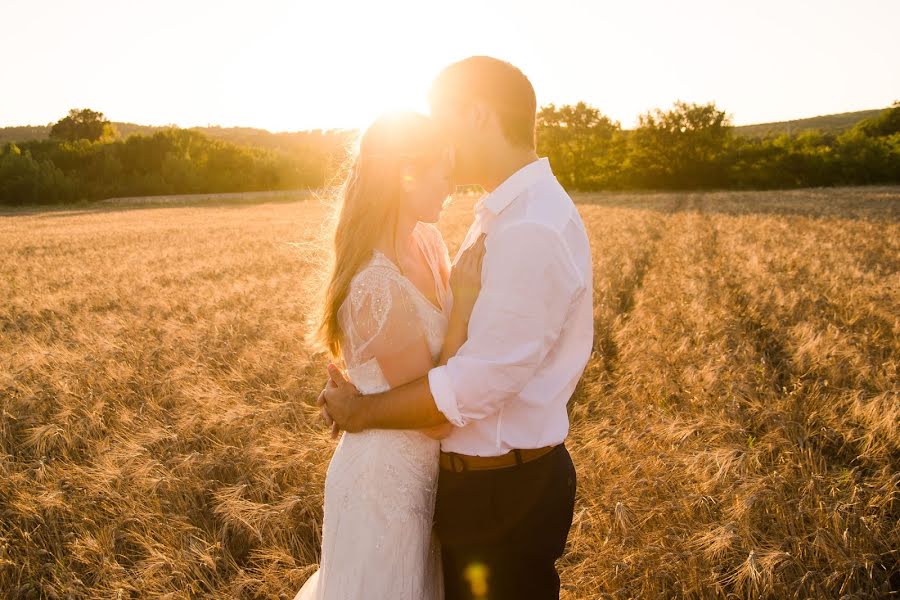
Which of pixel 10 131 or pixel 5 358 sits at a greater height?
pixel 10 131

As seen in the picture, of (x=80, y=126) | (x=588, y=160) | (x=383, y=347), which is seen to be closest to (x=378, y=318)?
(x=383, y=347)

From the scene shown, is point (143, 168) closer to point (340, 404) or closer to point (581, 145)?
point (581, 145)

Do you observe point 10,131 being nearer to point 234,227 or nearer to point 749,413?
point 234,227

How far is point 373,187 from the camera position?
217 cm

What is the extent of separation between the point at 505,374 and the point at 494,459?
17.7 inches

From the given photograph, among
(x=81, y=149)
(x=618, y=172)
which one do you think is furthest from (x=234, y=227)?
(x=81, y=149)

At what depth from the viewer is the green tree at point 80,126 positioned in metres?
87.9

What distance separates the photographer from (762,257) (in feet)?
40.2

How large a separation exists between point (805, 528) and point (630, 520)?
33.5 inches

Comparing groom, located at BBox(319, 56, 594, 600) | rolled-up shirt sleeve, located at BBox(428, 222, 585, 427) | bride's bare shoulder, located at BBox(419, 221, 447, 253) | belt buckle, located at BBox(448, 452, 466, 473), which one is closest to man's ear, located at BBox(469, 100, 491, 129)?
groom, located at BBox(319, 56, 594, 600)

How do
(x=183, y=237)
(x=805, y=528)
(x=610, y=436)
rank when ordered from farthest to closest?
(x=183, y=237) < (x=610, y=436) < (x=805, y=528)

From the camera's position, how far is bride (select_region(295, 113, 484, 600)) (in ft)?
6.77

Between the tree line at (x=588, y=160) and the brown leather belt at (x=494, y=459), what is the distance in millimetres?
62751

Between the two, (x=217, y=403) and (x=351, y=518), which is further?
(x=217, y=403)
